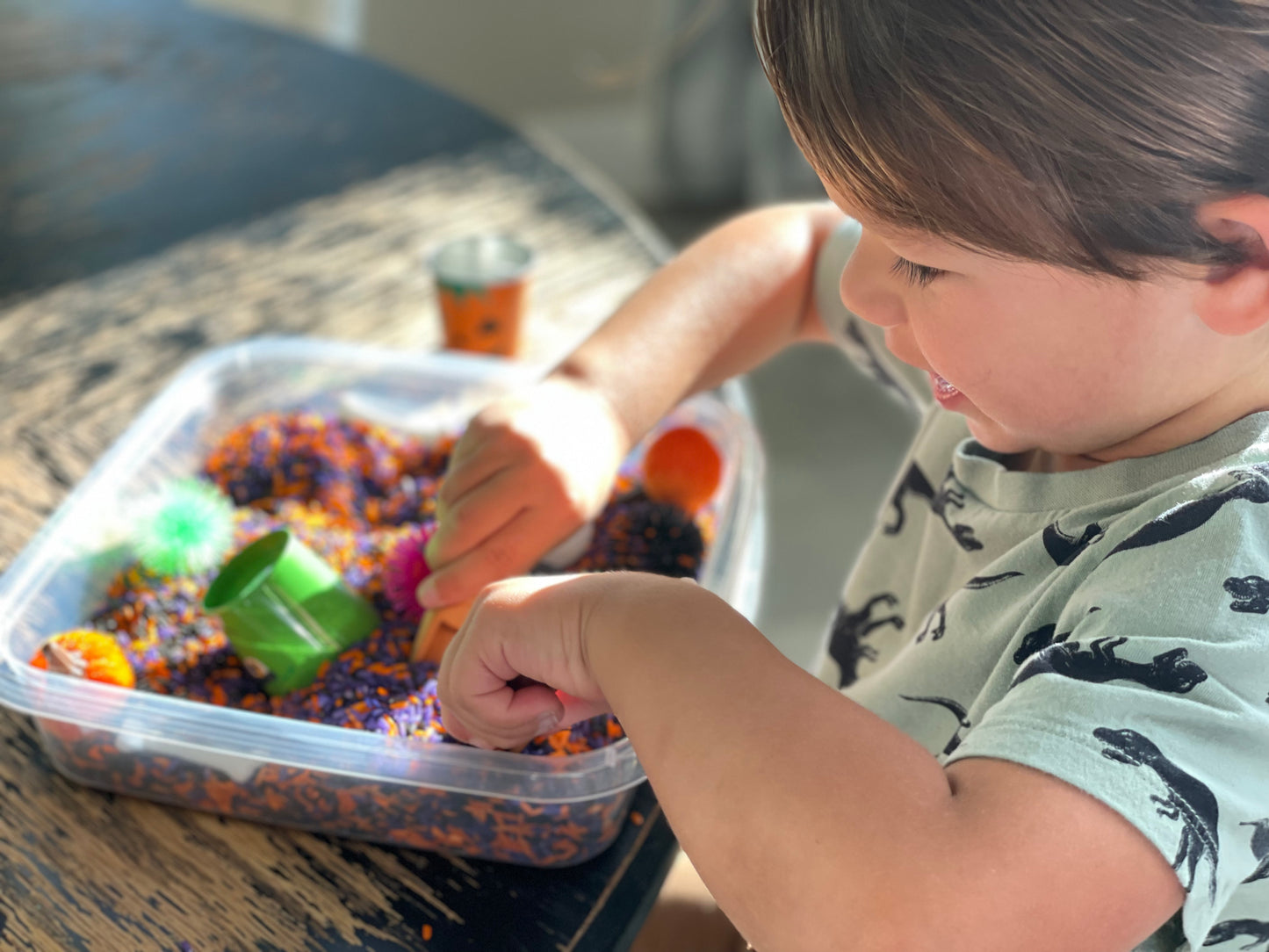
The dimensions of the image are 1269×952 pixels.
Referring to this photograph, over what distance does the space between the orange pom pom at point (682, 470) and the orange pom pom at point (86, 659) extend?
380 mm

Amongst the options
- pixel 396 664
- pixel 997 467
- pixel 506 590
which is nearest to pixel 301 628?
pixel 396 664

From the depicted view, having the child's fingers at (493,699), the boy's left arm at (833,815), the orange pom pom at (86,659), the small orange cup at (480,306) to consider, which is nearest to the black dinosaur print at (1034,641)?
the boy's left arm at (833,815)

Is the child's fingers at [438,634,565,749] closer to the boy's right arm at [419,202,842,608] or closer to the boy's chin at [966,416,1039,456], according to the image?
the boy's right arm at [419,202,842,608]

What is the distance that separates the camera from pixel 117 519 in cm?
84

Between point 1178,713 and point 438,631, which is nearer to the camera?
point 1178,713

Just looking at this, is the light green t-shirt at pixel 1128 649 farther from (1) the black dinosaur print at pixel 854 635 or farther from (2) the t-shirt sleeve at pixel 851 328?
(2) the t-shirt sleeve at pixel 851 328

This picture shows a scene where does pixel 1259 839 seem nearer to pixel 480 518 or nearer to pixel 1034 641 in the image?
pixel 1034 641

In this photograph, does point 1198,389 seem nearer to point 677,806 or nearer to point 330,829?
point 677,806

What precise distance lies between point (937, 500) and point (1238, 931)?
0.90 feet

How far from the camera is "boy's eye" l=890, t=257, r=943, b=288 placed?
1.80 feet

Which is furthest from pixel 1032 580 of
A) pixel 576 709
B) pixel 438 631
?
pixel 438 631

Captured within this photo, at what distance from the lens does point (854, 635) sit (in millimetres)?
804

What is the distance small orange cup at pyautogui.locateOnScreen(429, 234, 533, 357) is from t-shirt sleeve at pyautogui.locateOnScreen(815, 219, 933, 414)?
277mm

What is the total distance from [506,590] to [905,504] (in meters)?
0.31
